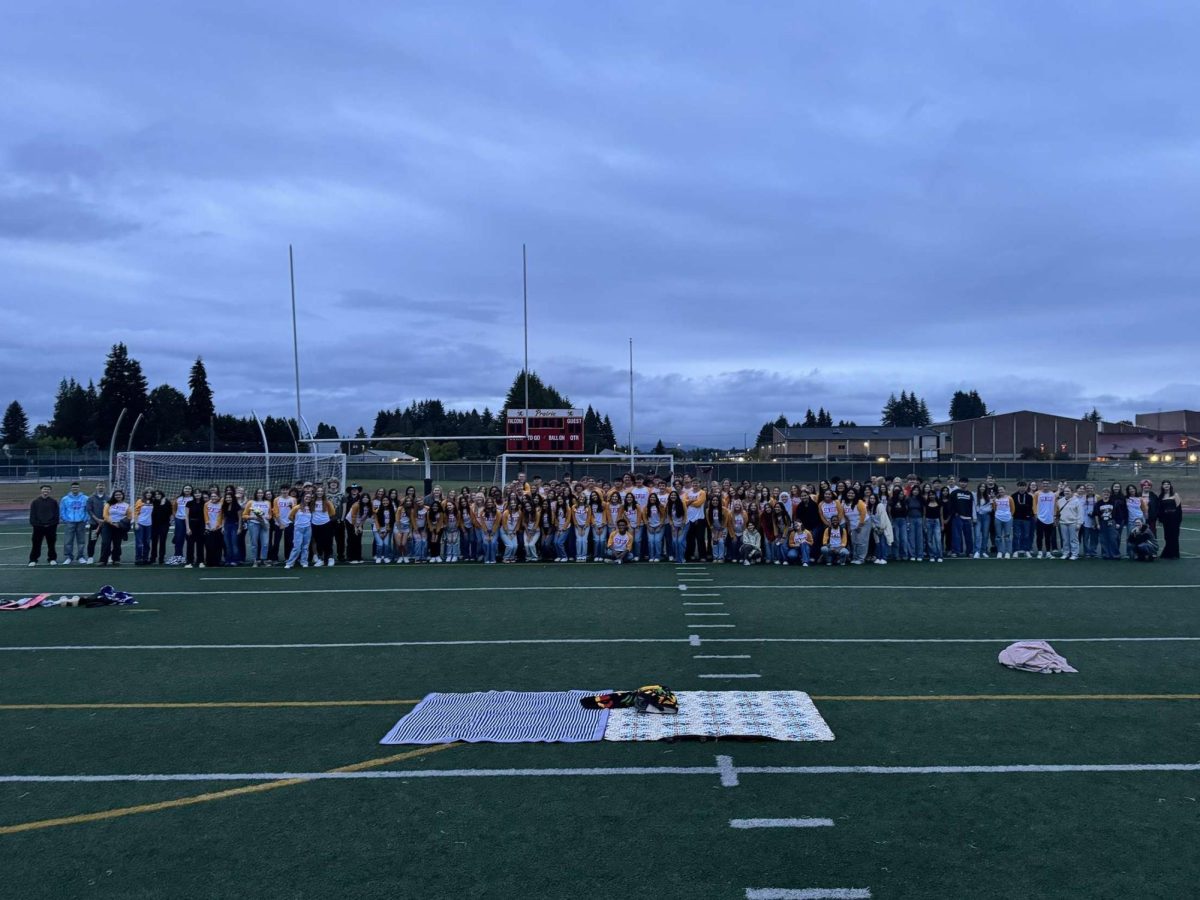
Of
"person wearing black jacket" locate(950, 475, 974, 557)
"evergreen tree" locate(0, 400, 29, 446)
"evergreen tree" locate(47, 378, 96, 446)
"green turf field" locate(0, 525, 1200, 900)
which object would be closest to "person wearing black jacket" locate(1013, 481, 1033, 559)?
"person wearing black jacket" locate(950, 475, 974, 557)

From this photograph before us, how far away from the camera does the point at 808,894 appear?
14.2ft

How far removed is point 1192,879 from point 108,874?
5522mm

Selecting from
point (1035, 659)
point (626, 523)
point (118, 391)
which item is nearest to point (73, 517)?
point (626, 523)

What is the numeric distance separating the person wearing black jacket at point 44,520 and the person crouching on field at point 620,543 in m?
10.9

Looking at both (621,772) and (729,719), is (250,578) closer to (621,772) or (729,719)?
(729,719)

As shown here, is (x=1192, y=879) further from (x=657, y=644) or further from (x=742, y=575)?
(x=742, y=575)

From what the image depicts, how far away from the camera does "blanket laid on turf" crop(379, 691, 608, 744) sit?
6645 mm

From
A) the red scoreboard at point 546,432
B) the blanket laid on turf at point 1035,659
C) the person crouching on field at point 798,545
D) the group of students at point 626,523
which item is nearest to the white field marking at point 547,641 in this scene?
the blanket laid on turf at point 1035,659

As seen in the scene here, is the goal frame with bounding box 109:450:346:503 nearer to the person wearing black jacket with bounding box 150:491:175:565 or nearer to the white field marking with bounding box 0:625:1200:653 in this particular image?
the person wearing black jacket with bounding box 150:491:175:565

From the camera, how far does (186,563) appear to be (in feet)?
58.7

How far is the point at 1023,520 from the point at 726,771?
1459 cm

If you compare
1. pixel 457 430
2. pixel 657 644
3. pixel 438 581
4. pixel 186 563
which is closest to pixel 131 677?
pixel 657 644

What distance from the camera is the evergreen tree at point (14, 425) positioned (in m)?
103

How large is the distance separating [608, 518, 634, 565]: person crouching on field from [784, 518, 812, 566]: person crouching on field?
3119mm
